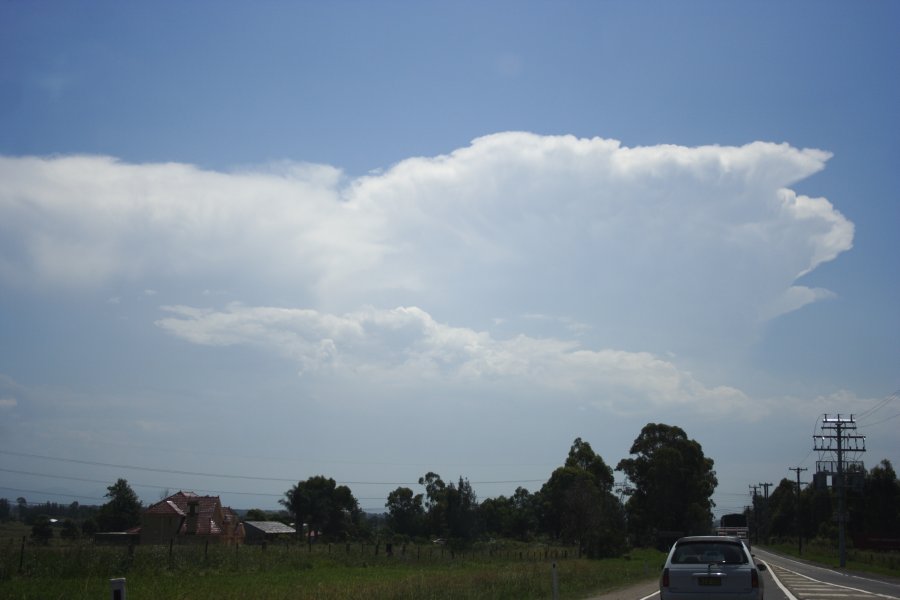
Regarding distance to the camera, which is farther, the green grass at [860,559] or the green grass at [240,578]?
the green grass at [860,559]

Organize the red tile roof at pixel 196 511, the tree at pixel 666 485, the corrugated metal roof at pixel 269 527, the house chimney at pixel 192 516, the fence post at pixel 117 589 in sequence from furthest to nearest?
the corrugated metal roof at pixel 269 527
the tree at pixel 666 485
the house chimney at pixel 192 516
the red tile roof at pixel 196 511
the fence post at pixel 117 589

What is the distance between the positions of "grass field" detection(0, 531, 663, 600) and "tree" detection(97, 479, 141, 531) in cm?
3772

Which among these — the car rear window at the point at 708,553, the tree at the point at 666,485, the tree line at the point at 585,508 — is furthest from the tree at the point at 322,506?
the car rear window at the point at 708,553

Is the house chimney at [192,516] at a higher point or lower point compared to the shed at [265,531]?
higher

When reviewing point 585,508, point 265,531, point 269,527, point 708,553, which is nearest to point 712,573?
point 708,553

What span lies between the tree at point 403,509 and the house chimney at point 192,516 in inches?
1375

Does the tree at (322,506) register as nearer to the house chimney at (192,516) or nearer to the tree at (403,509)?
the tree at (403,509)

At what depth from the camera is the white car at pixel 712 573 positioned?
14.2 m

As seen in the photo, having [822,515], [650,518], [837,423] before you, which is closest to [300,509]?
[650,518]

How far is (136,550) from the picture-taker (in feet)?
98.6

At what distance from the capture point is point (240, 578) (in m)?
29.6

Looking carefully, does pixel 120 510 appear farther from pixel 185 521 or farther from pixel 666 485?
pixel 666 485

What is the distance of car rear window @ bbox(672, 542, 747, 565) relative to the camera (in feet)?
48.1

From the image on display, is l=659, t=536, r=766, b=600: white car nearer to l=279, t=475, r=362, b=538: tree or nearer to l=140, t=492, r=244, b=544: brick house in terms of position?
l=140, t=492, r=244, b=544: brick house
